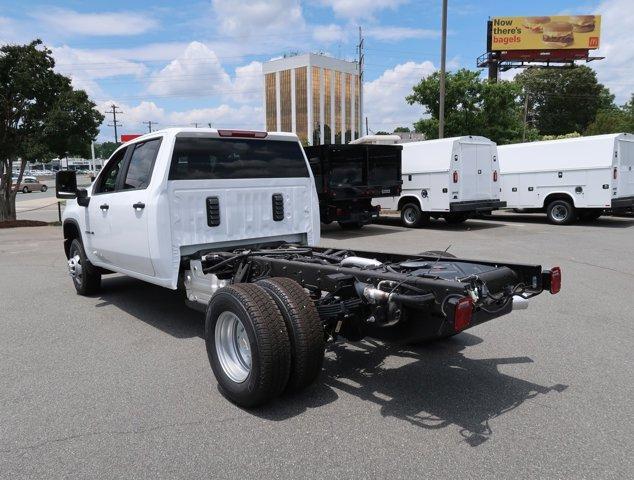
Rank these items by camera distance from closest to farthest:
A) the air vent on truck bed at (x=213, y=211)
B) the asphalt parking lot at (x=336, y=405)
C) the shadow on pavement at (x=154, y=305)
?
the asphalt parking lot at (x=336, y=405) → the air vent on truck bed at (x=213, y=211) → the shadow on pavement at (x=154, y=305)

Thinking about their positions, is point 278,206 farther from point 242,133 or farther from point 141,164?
point 141,164

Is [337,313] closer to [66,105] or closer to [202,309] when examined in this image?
[202,309]

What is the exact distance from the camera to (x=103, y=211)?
639 centimetres

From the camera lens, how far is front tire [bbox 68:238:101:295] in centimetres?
726

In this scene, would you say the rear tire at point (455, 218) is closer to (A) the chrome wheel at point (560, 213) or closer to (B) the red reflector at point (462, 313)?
(A) the chrome wheel at point (560, 213)

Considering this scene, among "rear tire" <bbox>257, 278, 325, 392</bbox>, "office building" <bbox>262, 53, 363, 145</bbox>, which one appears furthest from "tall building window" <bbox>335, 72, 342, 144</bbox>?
"rear tire" <bbox>257, 278, 325, 392</bbox>

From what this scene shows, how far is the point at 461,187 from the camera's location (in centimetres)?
1580

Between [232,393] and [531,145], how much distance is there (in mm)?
15664

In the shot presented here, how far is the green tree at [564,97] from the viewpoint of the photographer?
61.9m

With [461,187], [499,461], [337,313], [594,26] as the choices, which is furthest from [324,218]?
[594,26]

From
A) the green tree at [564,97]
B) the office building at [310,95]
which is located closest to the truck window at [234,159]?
A: the green tree at [564,97]

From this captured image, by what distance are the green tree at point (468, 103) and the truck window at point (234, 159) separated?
2214 cm

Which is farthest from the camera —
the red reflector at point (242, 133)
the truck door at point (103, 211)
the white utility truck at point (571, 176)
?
the white utility truck at point (571, 176)

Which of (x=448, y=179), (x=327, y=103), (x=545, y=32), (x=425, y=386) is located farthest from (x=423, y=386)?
(x=327, y=103)
